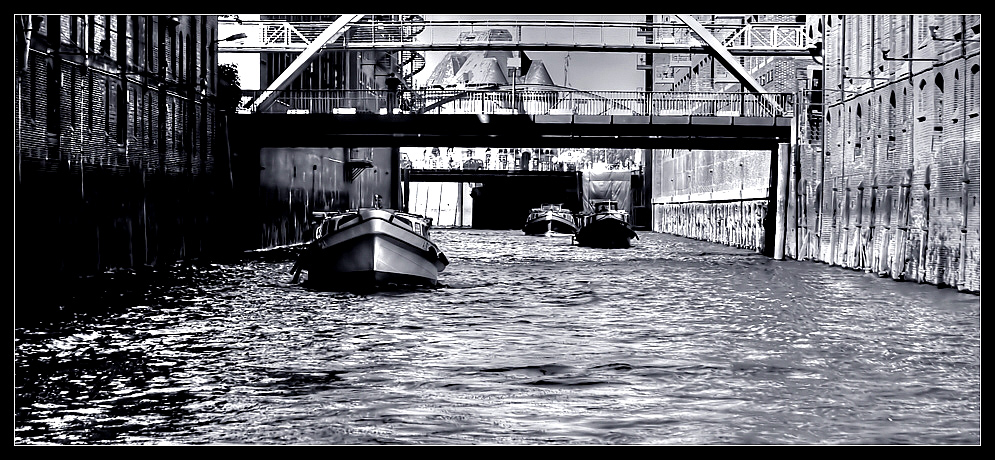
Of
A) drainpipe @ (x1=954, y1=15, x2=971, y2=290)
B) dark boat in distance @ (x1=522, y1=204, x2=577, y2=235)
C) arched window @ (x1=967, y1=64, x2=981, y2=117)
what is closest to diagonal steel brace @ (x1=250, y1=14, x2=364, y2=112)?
drainpipe @ (x1=954, y1=15, x2=971, y2=290)

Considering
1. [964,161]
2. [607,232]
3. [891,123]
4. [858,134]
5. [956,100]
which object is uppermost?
[956,100]

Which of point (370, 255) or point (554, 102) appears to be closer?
point (370, 255)

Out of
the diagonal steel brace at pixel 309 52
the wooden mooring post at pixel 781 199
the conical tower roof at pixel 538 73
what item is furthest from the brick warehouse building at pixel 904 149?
the conical tower roof at pixel 538 73

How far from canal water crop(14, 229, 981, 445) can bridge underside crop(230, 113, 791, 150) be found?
1672cm

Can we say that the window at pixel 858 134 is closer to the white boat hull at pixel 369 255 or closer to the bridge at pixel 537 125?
the bridge at pixel 537 125

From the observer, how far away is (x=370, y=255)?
34719mm

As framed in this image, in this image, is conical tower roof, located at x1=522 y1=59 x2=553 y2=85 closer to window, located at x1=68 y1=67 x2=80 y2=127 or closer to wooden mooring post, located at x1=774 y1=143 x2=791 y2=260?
wooden mooring post, located at x1=774 y1=143 x2=791 y2=260

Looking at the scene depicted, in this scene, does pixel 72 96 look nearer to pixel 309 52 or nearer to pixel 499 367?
pixel 499 367

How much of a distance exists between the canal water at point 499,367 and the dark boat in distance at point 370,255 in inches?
42.0

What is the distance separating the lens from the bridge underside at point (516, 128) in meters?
51.2

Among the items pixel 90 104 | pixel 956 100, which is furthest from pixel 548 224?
pixel 956 100

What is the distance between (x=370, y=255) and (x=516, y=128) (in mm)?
18441

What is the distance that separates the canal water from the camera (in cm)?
1345
